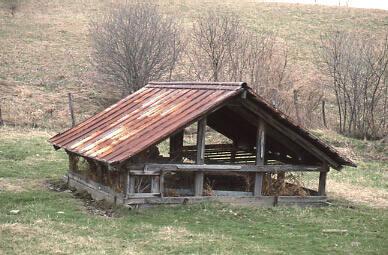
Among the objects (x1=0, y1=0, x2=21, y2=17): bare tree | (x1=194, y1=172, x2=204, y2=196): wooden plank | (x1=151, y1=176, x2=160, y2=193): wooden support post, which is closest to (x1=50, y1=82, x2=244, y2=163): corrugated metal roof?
(x1=151, y1=176, x2=160, y2=193): wooden support post

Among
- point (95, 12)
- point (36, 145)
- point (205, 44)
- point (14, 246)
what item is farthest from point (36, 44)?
point (14, 246)

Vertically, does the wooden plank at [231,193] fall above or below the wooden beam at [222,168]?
below

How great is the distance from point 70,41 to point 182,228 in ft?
119

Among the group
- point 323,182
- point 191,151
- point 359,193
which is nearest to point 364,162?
point 359,193

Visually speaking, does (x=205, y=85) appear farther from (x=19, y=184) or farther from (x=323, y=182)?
(x=19, y=184)

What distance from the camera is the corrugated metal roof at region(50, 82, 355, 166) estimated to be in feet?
38.2

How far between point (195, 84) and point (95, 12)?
40167 millimetres

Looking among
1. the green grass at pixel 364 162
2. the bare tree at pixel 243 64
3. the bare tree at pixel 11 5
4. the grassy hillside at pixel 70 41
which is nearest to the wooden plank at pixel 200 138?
the green grass at pixel 364 162

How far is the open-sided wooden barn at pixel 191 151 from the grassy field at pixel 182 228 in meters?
0.54

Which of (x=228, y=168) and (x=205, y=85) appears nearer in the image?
(x=228, y=168)

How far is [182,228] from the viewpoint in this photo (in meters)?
10.3

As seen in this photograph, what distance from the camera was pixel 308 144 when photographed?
42.7 ft

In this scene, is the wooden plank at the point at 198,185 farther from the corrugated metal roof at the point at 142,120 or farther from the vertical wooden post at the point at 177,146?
the vertical wooden post at the point at 177,146

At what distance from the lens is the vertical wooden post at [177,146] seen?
13.9 metres
